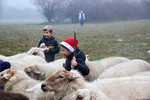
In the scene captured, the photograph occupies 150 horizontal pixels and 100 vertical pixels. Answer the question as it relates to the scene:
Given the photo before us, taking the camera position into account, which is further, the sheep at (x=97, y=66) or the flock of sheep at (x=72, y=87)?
the sheep at (x=97, y=66)

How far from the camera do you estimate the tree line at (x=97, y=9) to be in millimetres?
49188

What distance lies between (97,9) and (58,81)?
47.9 metres

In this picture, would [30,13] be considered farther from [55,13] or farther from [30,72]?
[30,72]

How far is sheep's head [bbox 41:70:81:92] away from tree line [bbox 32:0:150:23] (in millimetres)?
45328

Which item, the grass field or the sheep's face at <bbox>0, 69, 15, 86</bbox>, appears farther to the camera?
the grass field

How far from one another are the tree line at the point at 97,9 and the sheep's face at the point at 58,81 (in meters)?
45.3

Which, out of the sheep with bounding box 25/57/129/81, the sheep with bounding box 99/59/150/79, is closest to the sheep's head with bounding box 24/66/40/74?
the sheep with bounding box 25/57/129/81

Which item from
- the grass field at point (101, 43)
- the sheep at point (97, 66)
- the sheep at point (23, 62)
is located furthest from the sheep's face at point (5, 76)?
the grass field at point (101, 43)

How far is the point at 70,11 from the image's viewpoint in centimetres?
4997

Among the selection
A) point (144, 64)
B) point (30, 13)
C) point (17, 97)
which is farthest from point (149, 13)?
point (30, 13)

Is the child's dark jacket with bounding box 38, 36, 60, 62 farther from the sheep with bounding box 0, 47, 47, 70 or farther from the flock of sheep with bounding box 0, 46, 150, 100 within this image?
the flock of sheep with bounding box 0, 46, 150, 100

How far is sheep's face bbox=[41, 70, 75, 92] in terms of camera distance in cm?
325

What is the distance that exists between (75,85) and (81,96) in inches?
20.1

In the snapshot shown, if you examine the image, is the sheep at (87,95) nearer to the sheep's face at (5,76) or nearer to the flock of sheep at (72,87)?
the flock of sheep at (72,87)
